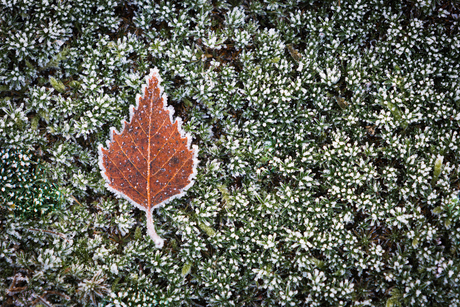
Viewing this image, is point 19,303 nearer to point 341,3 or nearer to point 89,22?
point 89,22

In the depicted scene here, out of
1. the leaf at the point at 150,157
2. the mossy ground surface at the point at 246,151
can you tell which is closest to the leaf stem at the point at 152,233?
the leaf at the point at 150,157

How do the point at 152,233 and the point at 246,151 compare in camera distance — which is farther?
the point at 246,151

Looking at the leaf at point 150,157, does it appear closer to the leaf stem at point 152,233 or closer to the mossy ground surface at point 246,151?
the leaf stem at point 152,233

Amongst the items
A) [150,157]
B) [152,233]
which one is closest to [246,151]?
[150,157]

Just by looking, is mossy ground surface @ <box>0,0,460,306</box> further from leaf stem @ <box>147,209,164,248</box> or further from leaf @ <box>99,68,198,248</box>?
leaf @ <box>99,68,198,248</box>

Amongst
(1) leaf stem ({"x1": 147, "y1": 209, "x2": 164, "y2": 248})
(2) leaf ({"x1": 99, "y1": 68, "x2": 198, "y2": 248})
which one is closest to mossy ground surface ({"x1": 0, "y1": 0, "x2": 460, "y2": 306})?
(1) leaf stem ({"x1": 147, "y1": 209, "x2": 164, "y2": 248})

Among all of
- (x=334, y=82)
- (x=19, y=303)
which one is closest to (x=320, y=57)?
(x=334, y=82)

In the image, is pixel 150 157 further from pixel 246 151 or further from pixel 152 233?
pixel 246 151
